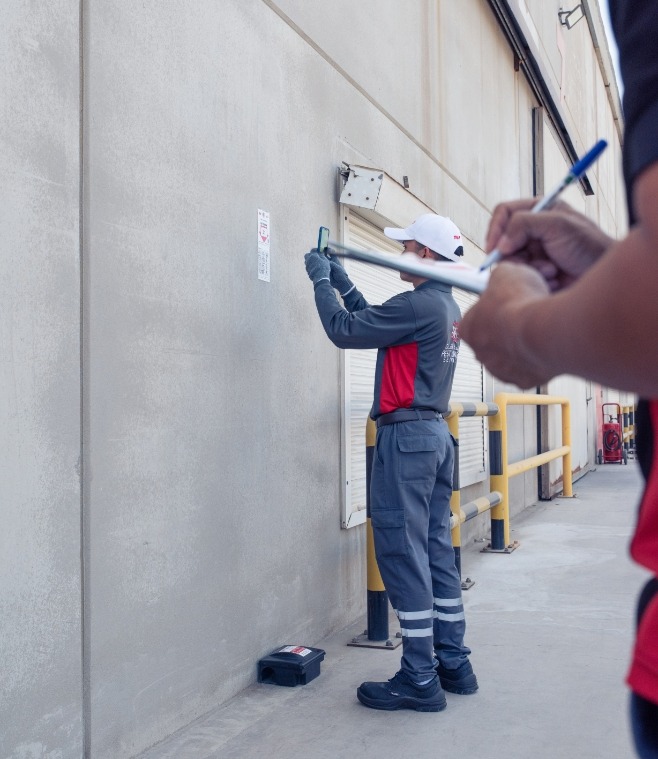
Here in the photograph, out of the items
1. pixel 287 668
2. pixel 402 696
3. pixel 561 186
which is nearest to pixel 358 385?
pixel 287 668

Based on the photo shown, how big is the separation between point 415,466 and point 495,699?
1.00 meters

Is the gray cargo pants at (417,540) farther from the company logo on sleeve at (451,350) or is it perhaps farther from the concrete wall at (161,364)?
the concrete wall at (161,364)

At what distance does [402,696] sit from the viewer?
136 inches

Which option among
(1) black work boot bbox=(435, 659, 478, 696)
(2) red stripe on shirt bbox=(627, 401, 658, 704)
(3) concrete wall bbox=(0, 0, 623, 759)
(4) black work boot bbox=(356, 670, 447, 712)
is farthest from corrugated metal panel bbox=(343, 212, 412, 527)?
(2) red stripe on shirt bbox=(627, 401, 658, 704)

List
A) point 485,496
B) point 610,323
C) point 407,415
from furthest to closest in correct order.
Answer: point 485,496 → point 407,415 → point 610,323

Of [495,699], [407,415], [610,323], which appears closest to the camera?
[610,323]

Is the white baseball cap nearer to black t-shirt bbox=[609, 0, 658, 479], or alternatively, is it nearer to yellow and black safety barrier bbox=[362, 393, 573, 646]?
yellow and black safety barrier bbox=[362, 393, 573, 646]

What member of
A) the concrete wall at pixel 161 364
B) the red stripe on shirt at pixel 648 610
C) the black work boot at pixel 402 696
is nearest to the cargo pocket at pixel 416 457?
the concrete wall at pixel 161 364

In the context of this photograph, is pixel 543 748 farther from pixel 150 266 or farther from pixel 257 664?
pixel 150 266

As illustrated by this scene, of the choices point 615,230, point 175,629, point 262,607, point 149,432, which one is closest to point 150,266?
point 149,432

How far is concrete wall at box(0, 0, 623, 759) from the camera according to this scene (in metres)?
2.48

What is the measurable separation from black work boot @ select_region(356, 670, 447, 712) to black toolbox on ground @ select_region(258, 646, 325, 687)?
273 mm

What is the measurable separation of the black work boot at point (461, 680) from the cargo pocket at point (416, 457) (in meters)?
0.81

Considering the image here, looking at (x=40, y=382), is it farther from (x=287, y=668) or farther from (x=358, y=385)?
(x=358, y=385)
